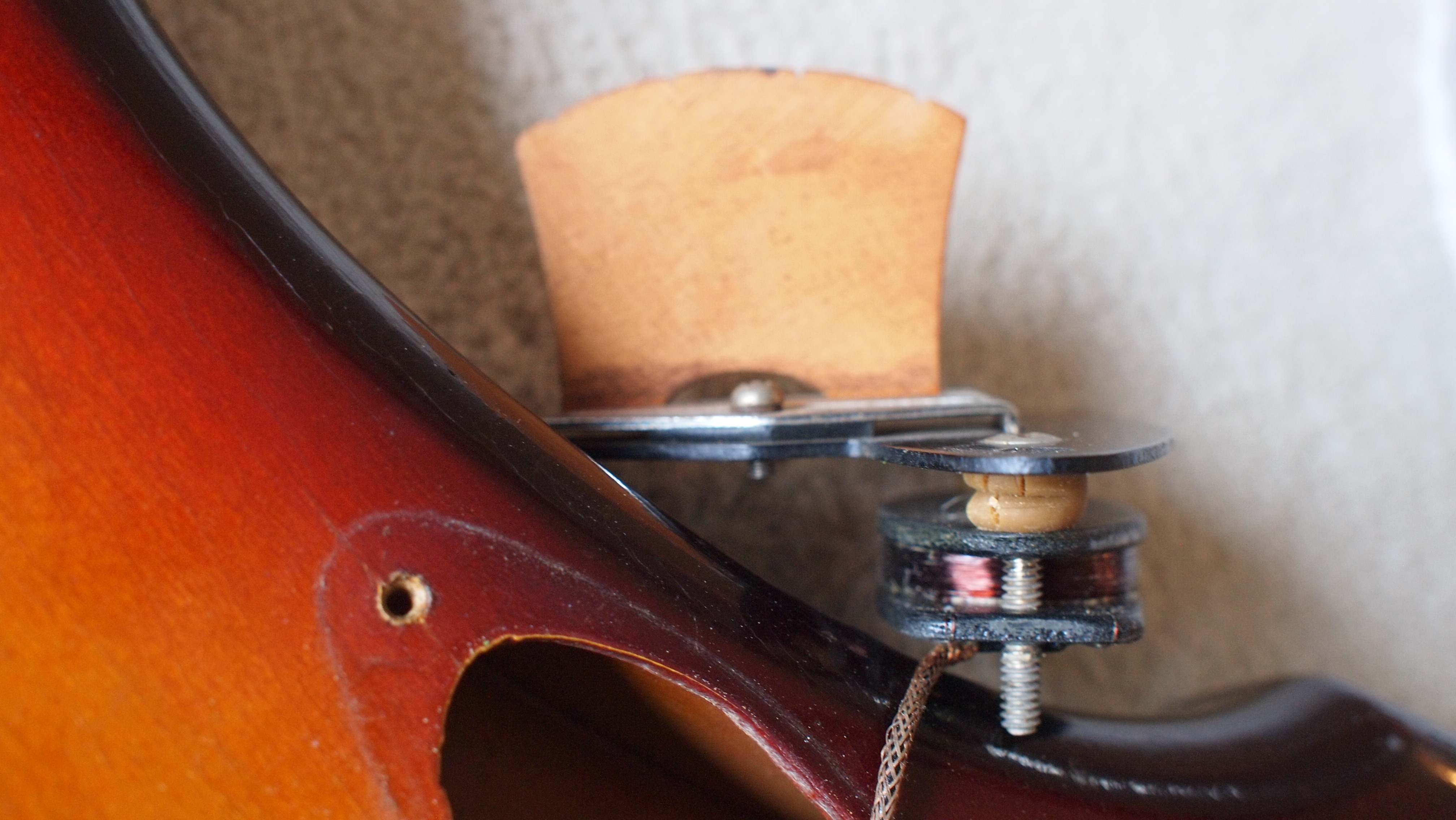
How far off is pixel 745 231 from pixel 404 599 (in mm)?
221

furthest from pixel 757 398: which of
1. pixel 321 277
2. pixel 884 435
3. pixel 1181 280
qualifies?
pixel 1181 280

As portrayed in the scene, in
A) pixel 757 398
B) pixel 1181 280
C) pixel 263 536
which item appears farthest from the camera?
pixel 1181 280

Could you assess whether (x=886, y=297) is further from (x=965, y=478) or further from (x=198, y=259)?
(x=198, y=259)

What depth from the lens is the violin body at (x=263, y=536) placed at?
261 millimetres

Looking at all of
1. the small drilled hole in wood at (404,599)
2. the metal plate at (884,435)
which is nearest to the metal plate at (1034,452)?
the metal plate at (884,435)

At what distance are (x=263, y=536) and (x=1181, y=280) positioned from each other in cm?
53

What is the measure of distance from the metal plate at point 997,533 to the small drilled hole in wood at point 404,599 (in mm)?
164

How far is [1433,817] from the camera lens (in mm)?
361

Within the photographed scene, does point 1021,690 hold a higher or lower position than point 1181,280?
lower

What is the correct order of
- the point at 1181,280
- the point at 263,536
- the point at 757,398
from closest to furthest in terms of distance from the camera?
the point at 263,536, the point at 757,398, the point at 1181,280

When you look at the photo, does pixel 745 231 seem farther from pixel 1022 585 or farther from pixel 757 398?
pixel 1022 585

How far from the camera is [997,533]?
33cm

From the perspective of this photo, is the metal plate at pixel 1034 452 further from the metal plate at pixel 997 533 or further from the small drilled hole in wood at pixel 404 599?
the small drilled hole in wood at pixel 404 599

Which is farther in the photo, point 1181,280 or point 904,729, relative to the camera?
point 1181,280
